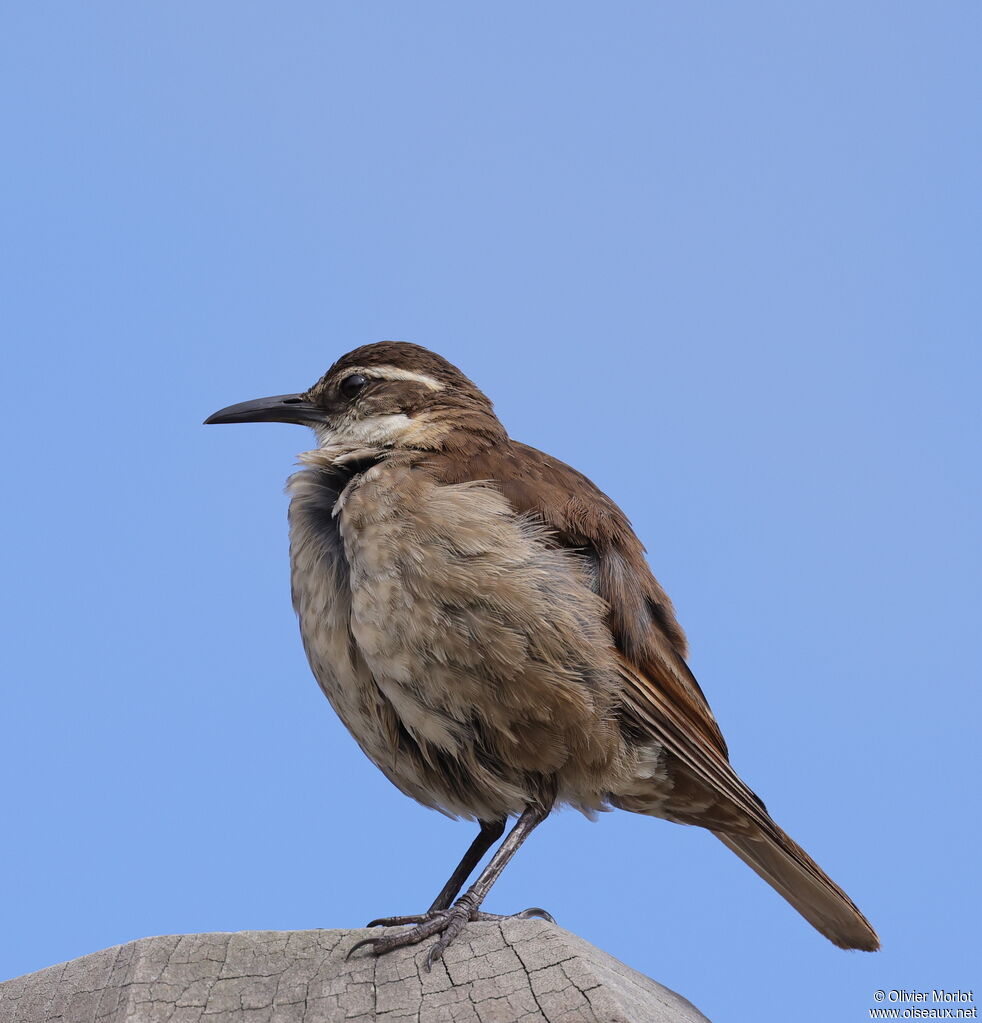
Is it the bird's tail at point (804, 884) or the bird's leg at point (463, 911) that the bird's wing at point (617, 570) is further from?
the bird's leg at point (463, 911)

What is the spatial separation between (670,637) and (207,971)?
2.33 meters

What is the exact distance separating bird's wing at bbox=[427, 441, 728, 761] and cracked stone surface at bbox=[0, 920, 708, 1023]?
3.69ft

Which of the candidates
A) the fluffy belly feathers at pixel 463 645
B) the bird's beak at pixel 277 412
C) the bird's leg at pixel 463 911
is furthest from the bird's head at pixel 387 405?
the bird's leg at pixel 463 911

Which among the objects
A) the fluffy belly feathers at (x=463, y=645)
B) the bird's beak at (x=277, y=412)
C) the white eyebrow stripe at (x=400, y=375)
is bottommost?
the fluffy belly feathers at (x=463, y=645)

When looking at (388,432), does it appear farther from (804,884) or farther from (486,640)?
(804,884)

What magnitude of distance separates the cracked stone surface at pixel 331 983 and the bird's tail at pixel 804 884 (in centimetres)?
118

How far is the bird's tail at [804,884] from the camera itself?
5.54 meters

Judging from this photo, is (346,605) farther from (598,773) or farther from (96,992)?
(96,992)

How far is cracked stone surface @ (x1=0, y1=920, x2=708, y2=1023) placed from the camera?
4000 millimetres

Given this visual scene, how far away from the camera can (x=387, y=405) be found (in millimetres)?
5758

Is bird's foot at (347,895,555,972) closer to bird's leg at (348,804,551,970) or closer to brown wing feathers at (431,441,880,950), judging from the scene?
bird's leg at (348,804,551,970)

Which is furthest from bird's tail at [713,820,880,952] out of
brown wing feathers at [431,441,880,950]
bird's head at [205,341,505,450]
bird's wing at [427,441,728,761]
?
bird's head at [205,341,505,450]

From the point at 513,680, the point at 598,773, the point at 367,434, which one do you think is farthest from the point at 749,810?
the point at 367,434

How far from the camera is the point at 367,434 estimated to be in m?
5.72
